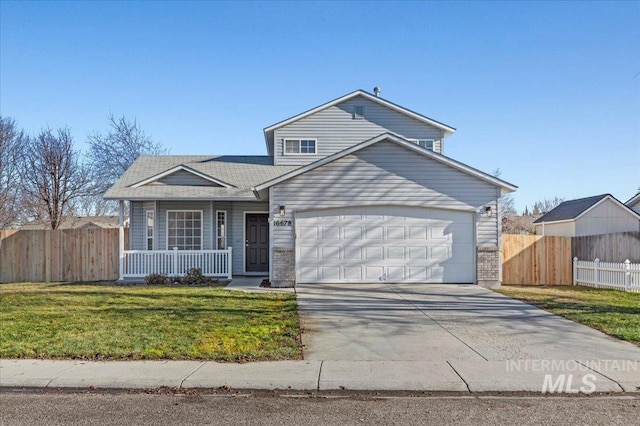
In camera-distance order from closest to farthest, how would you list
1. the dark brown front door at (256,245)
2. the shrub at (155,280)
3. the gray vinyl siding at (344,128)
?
the shrub at (155,280)
the dark brown front door at (256,245)
the gray vinyl siding at (344,128)

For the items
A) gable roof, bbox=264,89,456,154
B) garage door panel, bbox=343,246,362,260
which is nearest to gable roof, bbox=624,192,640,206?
gable roof, bbox=264,89,456,154

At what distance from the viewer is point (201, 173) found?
59.3 ft

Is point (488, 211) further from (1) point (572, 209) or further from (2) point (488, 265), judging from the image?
(1) point (572, 209)

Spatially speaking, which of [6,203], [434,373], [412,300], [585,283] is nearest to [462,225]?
[412,300]

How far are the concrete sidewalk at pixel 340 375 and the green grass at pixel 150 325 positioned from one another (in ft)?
1.47

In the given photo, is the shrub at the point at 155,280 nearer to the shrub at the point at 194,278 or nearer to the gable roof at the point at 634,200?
the shrub at the point at 194,278

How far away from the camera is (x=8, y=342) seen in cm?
782

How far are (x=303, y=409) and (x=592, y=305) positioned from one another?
955 cm

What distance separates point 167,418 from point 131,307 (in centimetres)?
685

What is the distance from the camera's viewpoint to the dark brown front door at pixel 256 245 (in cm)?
1858

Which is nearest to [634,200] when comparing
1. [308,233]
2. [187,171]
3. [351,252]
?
[351,252]

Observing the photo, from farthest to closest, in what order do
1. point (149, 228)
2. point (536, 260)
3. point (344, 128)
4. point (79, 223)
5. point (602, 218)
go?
point (79, 223) < point (602, 218) < point (344, 128) < point (149, 228) < point (536, 260)

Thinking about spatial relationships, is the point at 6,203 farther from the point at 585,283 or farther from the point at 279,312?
the point at 585,283

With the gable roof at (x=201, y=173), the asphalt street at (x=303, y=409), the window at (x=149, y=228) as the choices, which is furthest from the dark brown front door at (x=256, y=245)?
the asphalt street at (x=303, y=409)
